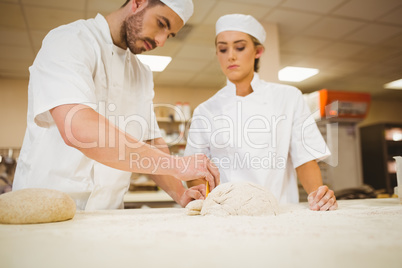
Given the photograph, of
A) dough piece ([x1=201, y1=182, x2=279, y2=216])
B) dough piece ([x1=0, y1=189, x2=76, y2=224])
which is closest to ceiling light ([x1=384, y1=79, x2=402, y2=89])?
dough piece ([x1=201, y1=182, x2=279, y2=216])

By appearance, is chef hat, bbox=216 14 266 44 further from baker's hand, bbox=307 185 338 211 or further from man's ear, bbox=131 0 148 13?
baker's hand, bbox=307 185 338 211

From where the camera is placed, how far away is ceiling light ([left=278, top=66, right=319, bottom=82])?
514 centimetres

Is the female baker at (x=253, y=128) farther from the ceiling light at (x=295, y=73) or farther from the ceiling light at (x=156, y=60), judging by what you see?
the ceiling light at (x=295, y=73)

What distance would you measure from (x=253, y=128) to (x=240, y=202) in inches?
29.8

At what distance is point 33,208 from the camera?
742 millimetres

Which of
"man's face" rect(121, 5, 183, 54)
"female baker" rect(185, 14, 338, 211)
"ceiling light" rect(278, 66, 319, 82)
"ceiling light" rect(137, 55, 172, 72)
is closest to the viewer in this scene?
"man's face" rect(121, 5, 183, 54)

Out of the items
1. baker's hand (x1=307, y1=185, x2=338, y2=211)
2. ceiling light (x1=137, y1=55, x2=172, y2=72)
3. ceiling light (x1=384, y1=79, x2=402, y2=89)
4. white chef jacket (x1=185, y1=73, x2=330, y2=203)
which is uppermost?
ceiling light (x1=384, y1=79, x2=402, y2=89)

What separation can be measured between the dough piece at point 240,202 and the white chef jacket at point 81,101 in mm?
326

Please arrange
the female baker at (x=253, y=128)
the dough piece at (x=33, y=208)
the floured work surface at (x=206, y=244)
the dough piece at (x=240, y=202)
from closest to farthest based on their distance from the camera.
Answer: the floured work surface at (x=206, y=244) < the dough piece at (x=33, y=208) < the dough piece at (x=240, y=202) < the female baker at (x=253, y=128)

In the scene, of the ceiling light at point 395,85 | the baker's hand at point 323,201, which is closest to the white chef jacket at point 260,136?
the baker's hand at point 323,201

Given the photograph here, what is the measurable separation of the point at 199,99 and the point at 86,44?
17.0 ft

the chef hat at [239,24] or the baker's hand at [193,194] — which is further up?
the chef hat at [239,24]

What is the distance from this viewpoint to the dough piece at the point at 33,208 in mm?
729

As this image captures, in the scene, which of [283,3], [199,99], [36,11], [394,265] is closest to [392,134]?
[199,99]
